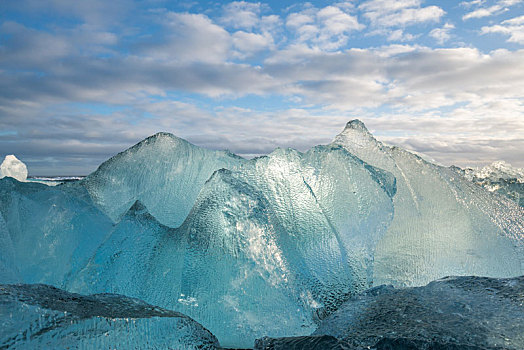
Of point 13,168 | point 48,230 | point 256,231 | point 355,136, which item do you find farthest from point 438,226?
point 13,168

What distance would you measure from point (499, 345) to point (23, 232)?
2.25 meters

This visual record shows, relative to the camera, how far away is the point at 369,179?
2.34 metres

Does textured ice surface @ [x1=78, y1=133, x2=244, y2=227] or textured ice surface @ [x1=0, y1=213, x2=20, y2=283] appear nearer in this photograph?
textured ice surface @ [x1=0, y1=213, x2=20, y2=283]

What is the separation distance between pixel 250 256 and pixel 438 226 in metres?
1.36

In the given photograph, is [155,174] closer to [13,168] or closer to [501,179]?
[501,179]

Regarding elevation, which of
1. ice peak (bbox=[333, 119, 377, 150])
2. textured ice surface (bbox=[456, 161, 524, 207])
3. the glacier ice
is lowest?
the glacier ice

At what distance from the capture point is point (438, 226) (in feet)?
8.01

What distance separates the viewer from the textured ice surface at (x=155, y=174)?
102 inches

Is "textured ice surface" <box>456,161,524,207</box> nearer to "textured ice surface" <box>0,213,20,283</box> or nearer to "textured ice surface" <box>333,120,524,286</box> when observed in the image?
"textured ice surface" <box>333,120,524,286</box>

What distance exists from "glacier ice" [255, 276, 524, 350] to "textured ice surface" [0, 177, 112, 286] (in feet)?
4.37

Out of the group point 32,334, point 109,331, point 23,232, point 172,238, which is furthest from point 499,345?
point 23,232

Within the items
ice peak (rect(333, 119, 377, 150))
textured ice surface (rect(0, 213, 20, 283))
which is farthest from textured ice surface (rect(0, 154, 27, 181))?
ice peak (rect(333, 119, 377, 150))

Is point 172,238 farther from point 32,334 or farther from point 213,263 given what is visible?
point 32,334

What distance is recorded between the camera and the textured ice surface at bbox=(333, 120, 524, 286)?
2.24 m
